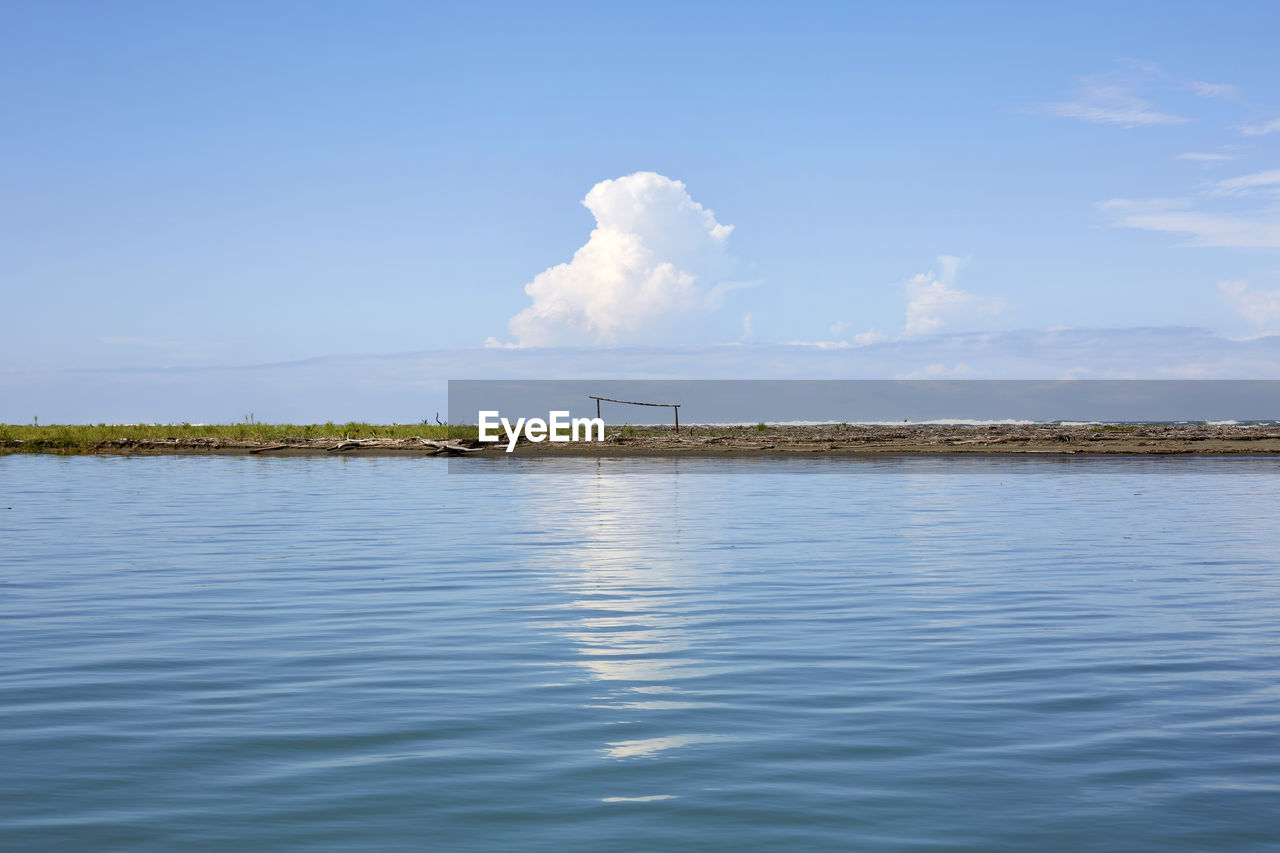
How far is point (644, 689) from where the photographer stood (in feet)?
32.4

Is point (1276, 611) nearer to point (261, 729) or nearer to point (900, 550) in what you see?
point (900, 550)

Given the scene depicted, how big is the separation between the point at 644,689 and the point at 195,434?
2228 inches

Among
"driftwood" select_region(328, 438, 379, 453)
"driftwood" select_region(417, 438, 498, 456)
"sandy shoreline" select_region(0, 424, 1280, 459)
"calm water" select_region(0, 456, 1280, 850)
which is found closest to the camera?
"calm water" select_region(0, 456, 1280, 850)

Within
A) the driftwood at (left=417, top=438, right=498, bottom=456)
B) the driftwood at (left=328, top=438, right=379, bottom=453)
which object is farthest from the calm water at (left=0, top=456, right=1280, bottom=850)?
the driftwood at (left=328, top=438, right=379, bottom=453)

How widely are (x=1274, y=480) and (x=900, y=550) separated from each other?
2258 centimetres

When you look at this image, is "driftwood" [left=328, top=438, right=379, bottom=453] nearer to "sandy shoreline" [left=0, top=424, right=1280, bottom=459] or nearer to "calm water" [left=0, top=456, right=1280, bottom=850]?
"sandy shoreline" [left=0, top=424, right=1280, bottom=459]

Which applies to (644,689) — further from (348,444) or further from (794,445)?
(348,444)

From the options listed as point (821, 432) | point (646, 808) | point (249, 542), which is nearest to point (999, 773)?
point (646, 808)

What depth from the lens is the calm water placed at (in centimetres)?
671

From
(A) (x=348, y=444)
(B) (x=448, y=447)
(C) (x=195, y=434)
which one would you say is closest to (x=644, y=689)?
(B) (x=448, y=447)

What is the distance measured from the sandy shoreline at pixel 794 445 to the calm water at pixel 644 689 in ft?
95.9

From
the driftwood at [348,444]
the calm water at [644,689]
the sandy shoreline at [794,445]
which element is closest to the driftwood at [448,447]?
the sandy shoreline at [794,445]

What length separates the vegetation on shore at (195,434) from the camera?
5956cm

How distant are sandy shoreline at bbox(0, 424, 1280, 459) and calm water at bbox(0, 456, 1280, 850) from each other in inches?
1150
